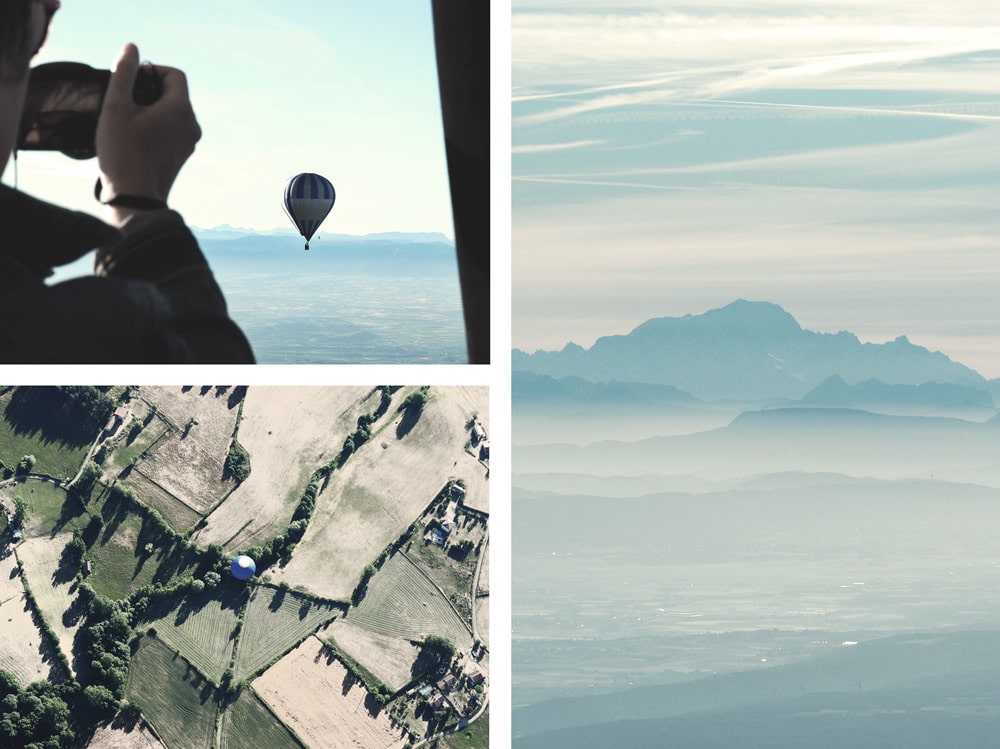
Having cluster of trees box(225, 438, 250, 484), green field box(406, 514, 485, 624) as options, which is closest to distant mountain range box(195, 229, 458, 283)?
cluster of trees box(225, 438, 250, 484)

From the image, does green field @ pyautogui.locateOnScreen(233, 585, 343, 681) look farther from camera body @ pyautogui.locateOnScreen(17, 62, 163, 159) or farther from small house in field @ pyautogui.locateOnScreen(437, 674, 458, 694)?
camera body @ pyautogui.locateOnScreen(17, 62, 163, 159)

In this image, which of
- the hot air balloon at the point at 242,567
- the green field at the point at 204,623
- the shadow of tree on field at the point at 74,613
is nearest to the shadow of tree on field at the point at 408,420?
the hot air balloon at the point at 242,567

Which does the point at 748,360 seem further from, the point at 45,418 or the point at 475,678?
the point at 45,418

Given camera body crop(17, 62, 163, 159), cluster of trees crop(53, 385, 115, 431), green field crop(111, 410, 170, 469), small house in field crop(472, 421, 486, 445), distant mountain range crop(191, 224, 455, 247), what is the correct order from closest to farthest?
camera body crop(17, 62, 163, 159)
distant mountain range crop(191, 224, 455, 247)
cluster of trees crop(53, 385, 115, 431)
small house in field crop(472, 421, 486, 445)
green field crop(111, 410, 170, 469)

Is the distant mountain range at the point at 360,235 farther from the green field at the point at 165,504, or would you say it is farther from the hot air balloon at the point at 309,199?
the green field at the point at 165,504

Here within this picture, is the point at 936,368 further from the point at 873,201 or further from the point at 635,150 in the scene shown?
the point at 635,150

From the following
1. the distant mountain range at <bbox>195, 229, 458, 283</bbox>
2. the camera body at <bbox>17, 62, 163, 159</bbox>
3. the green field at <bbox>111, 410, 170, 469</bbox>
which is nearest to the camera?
the camera body at <bbox>17, 62, 163, 159</bbox>
